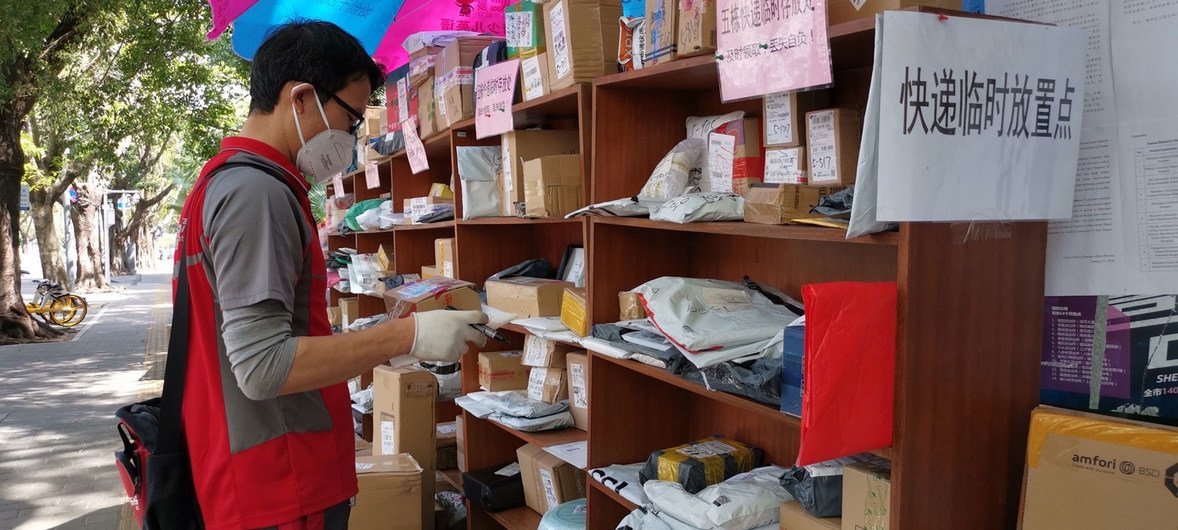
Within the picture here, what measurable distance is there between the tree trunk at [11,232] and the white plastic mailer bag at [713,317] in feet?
39.1

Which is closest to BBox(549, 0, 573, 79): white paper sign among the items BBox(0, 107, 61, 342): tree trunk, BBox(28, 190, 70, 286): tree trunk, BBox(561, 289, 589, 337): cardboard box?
BBox(561, 289, 589, 337): cardboard box

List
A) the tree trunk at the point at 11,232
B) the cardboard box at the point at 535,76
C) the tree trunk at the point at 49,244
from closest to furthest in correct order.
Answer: the cardboard box at the point at 535,76, the tree trunk at the point at 11,232, the tree trunk at the point at 49,244

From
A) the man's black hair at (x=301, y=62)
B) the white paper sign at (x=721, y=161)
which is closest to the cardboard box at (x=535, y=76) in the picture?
the white paper sign at (x=721, y=161)

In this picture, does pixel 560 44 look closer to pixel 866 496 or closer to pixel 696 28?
pixel 696 28

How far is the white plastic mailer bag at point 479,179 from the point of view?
3811 millimetres

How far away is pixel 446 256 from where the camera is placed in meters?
4.30

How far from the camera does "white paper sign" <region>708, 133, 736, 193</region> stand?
244cm

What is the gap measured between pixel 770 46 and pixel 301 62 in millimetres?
1033

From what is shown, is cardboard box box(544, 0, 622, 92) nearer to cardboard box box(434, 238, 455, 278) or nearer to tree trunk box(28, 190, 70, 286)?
cardboard box box(434, 238, 455, 278)

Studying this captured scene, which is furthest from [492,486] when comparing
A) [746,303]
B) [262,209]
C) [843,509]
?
[262,209]

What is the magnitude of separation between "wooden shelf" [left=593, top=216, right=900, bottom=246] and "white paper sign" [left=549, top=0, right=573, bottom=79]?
619 mm

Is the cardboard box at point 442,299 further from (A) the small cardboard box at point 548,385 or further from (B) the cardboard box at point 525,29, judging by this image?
(B) the cardboard box at point 525,29

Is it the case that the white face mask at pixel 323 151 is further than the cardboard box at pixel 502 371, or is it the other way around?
the cardboard box at pixel 502 371

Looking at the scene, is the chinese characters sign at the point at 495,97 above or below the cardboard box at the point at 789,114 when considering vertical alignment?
above
